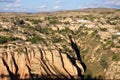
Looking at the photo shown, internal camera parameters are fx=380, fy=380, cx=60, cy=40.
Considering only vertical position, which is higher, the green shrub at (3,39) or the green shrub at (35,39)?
the green shrub at (3,39)

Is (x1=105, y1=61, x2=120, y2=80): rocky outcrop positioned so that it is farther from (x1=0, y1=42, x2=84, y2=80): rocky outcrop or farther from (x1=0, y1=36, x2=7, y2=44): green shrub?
(x1=0, y1=36, x2=7, y2=44): green shrub

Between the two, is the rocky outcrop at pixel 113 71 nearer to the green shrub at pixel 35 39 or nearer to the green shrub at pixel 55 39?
the green shrub at pixel 55 39

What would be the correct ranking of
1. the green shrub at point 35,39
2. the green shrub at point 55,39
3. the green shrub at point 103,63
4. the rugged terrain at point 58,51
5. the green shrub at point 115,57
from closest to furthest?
the rugged terrain at point 58,51
the green shrub at point 103,63
the green shrub at point 115,57
the green shrub at point 35,39
the green shrub at point 55,39

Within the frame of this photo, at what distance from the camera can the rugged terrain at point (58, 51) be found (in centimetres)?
7750

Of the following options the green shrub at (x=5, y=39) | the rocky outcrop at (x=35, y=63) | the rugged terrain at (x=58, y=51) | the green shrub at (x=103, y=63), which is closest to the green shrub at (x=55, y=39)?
the rugged terrain at (x=58, y=51)

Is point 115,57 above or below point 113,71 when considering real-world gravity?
above

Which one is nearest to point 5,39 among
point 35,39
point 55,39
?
point 35,39

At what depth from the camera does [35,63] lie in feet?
260

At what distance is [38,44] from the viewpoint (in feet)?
283

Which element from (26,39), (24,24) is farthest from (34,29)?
(26,39)

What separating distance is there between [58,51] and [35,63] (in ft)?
28.0

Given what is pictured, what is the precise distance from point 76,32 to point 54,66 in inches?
1017

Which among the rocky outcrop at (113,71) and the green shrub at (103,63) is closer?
the rocky outcrop at (113,71)

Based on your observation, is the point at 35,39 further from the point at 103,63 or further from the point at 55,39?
the point at 103,63
